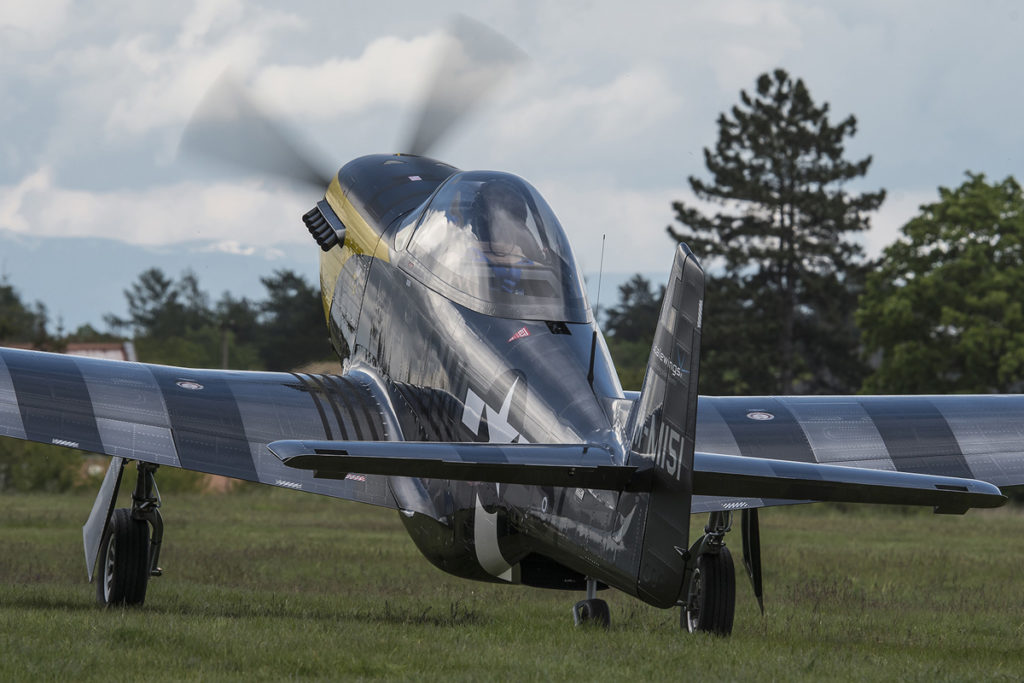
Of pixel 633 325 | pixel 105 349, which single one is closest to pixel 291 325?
pixel 105 349

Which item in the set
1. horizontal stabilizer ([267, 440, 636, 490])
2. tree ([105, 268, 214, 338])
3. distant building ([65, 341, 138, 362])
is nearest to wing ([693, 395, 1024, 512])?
horizontal stabilizer ([267, 440, 636, 490])

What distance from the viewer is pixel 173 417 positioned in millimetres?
9867

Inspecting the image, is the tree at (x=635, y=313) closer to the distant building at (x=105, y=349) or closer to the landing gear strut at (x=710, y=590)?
the distant building at (x=105, y=349)

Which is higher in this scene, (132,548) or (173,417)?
A: (173,417)

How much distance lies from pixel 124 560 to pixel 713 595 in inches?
164

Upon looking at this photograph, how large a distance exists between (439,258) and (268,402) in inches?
64.4

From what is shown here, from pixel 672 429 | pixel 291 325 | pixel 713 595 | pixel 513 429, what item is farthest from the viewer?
pixel 291 325

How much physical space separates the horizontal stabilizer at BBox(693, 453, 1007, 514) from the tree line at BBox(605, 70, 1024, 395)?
1737 inches

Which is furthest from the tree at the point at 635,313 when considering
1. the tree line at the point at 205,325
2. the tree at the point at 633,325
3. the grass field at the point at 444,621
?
the grass field at the point at 444,621

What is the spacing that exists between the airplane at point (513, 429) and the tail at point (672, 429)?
0.04 ft

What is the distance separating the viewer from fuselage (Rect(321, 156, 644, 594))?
7957mm

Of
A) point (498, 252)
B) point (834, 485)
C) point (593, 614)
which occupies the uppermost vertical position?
point (498, 252)

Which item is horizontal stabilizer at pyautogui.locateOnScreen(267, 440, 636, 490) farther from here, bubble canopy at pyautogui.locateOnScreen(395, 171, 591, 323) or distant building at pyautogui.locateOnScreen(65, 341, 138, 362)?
distant building at pyautogui.locateOnScreen(65, 341, 138, 362)

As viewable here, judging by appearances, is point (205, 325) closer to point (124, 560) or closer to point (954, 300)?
point (954, 300)
